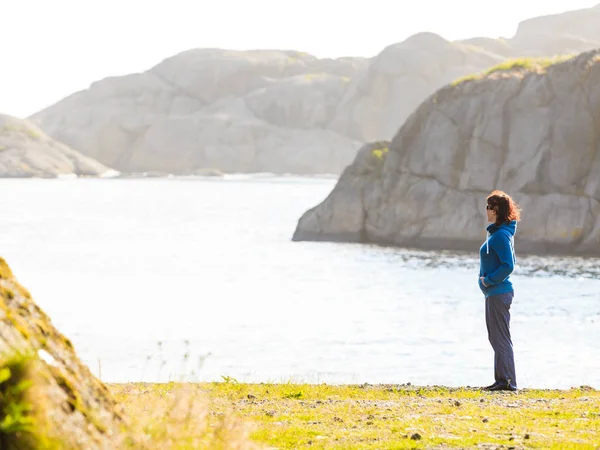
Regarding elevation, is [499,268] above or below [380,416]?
above

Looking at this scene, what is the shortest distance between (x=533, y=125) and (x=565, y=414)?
50.0 metres

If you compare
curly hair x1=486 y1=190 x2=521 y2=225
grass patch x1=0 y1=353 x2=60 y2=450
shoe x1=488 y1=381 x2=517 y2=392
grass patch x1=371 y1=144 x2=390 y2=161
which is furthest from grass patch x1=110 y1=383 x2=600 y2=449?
grass patch x1=371 y1=144 x2=390 y2=161

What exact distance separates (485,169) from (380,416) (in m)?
50.7

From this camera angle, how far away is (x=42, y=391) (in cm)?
597

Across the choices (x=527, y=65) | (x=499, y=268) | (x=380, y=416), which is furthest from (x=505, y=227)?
(x=527, y=65)

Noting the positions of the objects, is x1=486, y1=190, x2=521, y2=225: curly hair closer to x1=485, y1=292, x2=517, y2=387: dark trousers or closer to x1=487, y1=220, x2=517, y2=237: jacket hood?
x1=487, y1=220, x2=517, y2=237: jacket hood

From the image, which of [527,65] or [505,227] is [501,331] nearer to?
[505,227]

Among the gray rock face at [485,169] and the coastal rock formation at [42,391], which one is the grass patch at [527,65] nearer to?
the gray rock face at [485,169]

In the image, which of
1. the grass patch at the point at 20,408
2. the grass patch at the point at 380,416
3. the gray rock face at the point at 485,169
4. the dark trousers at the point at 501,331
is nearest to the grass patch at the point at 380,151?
the gray rock face at the point at 485,169

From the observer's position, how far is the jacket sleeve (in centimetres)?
1391

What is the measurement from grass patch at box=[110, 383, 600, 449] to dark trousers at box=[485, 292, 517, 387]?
1.35 feet

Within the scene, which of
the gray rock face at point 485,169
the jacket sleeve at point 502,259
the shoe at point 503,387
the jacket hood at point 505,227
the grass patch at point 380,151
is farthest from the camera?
the grass patch at point 380,151

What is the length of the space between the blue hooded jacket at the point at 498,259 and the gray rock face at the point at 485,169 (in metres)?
43.6

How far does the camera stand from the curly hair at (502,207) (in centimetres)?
1397
